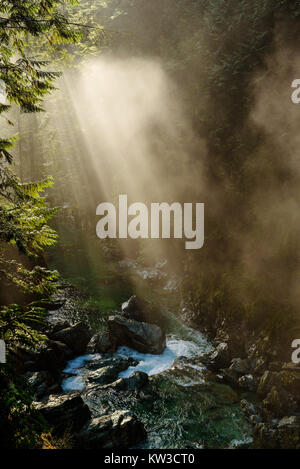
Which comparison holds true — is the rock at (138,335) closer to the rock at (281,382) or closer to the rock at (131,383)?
the rock at (131,383)

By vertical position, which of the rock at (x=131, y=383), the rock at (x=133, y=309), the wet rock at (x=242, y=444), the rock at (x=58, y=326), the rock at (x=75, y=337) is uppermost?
the rock at (x=133, y=309)

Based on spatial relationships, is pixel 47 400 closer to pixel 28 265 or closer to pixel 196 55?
pixel 28 265

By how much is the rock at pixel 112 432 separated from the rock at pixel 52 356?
3.22 meters

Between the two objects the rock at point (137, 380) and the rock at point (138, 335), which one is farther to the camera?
the rock at point (138, 335)

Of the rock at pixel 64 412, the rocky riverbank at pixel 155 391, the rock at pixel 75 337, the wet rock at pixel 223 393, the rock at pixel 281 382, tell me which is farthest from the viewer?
the rock at pixel 75 337

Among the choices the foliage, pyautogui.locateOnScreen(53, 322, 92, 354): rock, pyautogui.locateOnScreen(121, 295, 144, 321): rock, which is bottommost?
pyautogui.locateOnScreen(53, 322, 92, 354): rock

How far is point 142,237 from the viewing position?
2203cm

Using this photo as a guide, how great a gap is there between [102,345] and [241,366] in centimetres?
552

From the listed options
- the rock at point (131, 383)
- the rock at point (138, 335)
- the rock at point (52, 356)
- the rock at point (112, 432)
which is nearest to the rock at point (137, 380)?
the rock at point (131, 383)

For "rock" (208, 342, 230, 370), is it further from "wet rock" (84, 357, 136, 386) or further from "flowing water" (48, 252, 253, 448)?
"wet rock" (84, 357, 136, 386)

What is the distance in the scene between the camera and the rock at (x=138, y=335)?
11867 millimetres

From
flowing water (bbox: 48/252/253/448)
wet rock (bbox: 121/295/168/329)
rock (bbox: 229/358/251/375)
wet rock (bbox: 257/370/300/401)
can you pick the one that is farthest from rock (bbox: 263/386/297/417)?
wet rock (bbox: 121/295/168/329)

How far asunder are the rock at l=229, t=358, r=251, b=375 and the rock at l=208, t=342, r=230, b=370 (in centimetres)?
33

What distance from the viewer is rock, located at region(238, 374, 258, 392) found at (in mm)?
9664
